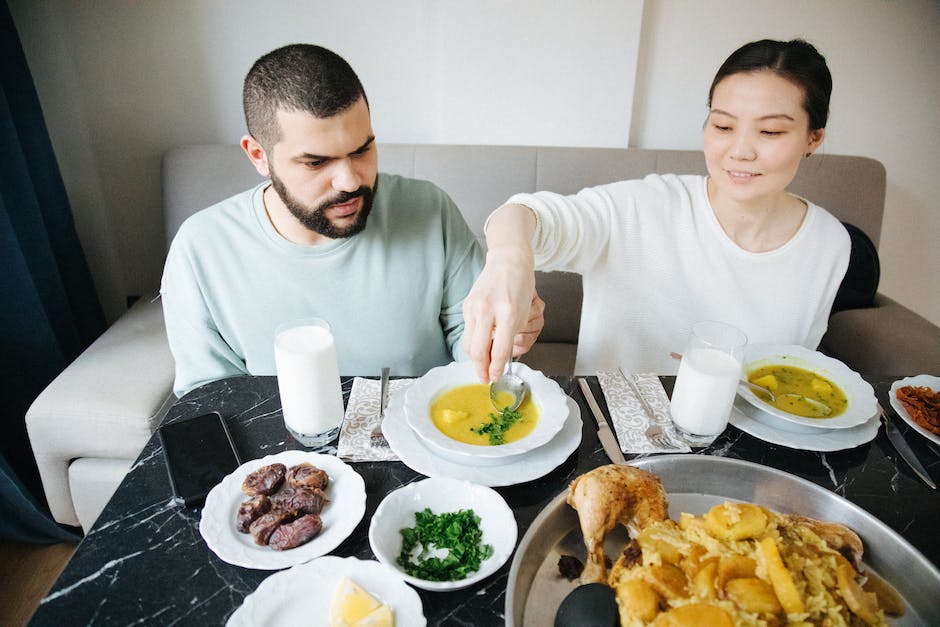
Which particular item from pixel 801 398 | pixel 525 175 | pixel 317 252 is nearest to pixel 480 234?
pixel 525 175

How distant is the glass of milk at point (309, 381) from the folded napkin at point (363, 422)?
3 centimetres

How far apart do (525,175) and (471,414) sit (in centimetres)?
176

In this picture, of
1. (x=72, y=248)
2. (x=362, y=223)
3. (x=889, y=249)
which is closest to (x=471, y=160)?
(x=362, y=223)

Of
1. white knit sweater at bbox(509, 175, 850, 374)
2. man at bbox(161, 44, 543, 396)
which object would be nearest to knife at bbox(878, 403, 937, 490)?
white knit sweater at bbox(509, 175, 850, 374)

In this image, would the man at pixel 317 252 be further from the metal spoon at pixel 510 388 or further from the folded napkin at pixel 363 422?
the folded napkin at pixel 363 422

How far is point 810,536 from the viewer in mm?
762

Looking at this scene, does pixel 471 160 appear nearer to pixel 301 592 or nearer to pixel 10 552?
pixel 301 592

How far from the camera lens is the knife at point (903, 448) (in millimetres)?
1024

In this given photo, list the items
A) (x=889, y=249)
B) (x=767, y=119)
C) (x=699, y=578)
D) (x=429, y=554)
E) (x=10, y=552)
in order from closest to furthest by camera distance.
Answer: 1. (x=699, y=578)
2. (x=429, y=554)
3. (x=767, y=119)
4. (x=10, y=552)
5. (x=889, y=249)

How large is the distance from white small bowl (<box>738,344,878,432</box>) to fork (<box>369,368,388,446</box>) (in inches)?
28.5

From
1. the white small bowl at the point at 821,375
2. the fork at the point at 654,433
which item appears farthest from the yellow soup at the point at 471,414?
the white small bowl at the point at 821,375

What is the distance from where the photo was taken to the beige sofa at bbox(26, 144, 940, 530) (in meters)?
2.04

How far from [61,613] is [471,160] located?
2266 millimetres

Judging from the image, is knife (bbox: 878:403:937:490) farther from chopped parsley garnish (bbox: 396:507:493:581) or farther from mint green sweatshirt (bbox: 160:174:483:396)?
mint green sweatshirt (bbox: 160:174:483:396)
